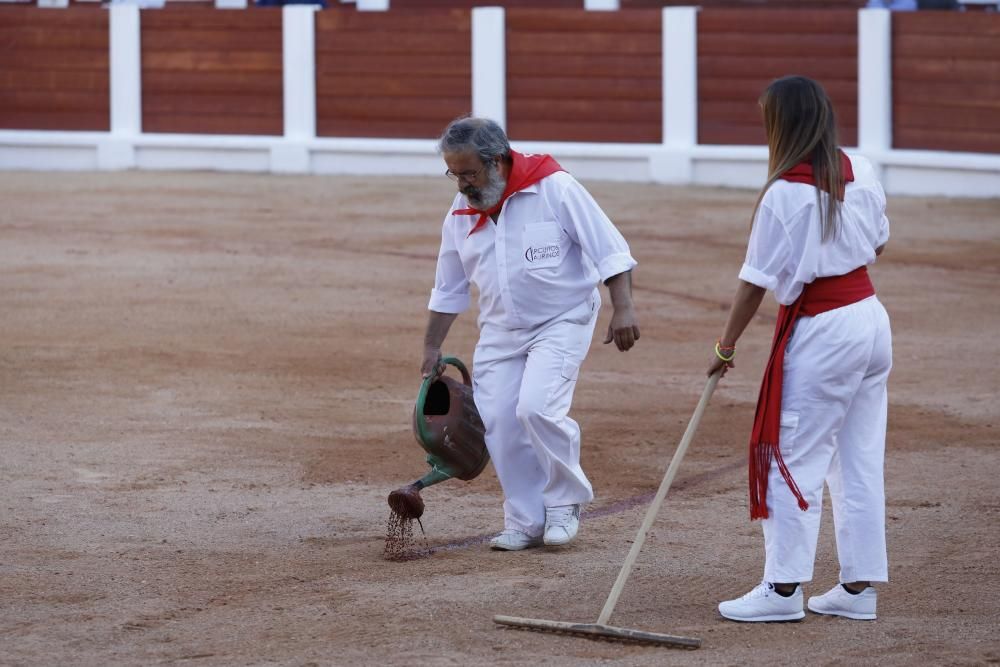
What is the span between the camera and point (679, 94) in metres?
18.0

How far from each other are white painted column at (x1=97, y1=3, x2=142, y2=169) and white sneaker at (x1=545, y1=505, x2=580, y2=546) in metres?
14.9

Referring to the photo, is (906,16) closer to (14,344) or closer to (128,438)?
(14,344)

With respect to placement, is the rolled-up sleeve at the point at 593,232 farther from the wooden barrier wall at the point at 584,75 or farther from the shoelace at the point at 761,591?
the wooden barrier wall at the point at 584,75

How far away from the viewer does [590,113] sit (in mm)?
18391

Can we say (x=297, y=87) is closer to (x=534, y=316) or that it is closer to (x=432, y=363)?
(x=432, y=363)

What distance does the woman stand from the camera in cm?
458

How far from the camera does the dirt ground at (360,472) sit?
4781 millimetres

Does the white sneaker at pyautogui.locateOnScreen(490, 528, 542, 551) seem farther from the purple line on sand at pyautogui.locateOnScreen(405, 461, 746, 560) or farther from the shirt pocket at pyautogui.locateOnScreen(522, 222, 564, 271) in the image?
the shirt pocket at pyautogui.locateOnScreen(522, 222, 564, 271)

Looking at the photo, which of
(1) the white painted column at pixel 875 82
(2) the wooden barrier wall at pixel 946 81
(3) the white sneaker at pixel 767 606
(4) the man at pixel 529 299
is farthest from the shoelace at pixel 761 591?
(1) the white painted column at pixel 875 82

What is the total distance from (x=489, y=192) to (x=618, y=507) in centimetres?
151

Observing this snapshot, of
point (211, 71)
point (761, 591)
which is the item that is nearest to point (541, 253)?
point (761, 591)

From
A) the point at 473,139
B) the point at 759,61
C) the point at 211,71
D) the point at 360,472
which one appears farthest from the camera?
the point at 211,71

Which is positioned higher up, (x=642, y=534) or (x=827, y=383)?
(x=827, y=383)

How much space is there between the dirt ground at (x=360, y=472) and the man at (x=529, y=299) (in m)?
0.27
